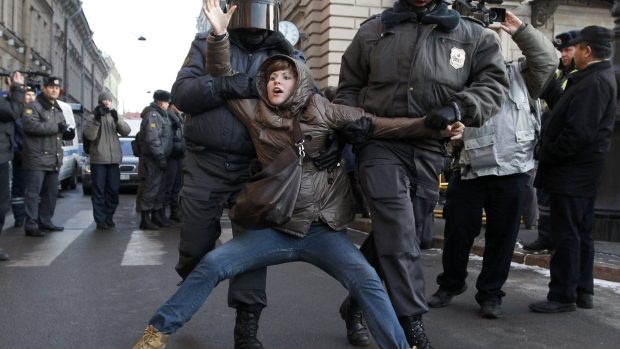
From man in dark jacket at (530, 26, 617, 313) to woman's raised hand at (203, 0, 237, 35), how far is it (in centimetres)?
275

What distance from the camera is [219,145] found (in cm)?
370

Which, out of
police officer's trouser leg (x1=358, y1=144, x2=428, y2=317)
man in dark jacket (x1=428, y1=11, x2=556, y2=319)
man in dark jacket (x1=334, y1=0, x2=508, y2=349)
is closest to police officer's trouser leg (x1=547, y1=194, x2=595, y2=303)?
man in dark jacket (x1=428, y1=11, x2=556, y2=319)

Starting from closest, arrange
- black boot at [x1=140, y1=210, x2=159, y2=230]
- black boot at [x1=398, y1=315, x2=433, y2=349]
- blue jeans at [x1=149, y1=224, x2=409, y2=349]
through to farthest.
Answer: blue jeans at [x1=149, y1=224, x2=409, y2=349] < black boot at [x1=398, y1=315, x2=433, y2=349] < black boot at [x1=140, y1=210, x2=159, y2=230]

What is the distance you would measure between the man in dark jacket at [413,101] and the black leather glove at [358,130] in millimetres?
174

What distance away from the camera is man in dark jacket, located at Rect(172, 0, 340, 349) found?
363 centimetres

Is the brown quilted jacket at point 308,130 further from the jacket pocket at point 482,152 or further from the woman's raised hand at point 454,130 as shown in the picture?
the jacket pocket at point 482,152

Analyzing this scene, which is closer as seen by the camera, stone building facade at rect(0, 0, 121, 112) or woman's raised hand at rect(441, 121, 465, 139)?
woman's raised hand at rect(441, 121, 465, 139)

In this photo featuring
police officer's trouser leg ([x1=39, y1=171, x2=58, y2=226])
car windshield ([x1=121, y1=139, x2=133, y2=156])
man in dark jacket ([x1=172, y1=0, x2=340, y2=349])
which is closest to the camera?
man in dark jacket ([x1=172, y1=0, x2=340, y2=349])

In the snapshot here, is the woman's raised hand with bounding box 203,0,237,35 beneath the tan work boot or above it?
above

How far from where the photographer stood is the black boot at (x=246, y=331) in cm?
369

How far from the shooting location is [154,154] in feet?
32.1

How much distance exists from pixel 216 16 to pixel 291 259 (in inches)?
51.4

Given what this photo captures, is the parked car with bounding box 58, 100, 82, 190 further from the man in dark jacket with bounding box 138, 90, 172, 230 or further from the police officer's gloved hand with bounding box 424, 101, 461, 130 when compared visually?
the police officer's gloved hand with bounding box 424, 101, 461, 130

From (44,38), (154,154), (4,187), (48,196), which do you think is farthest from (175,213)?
(44,38)
